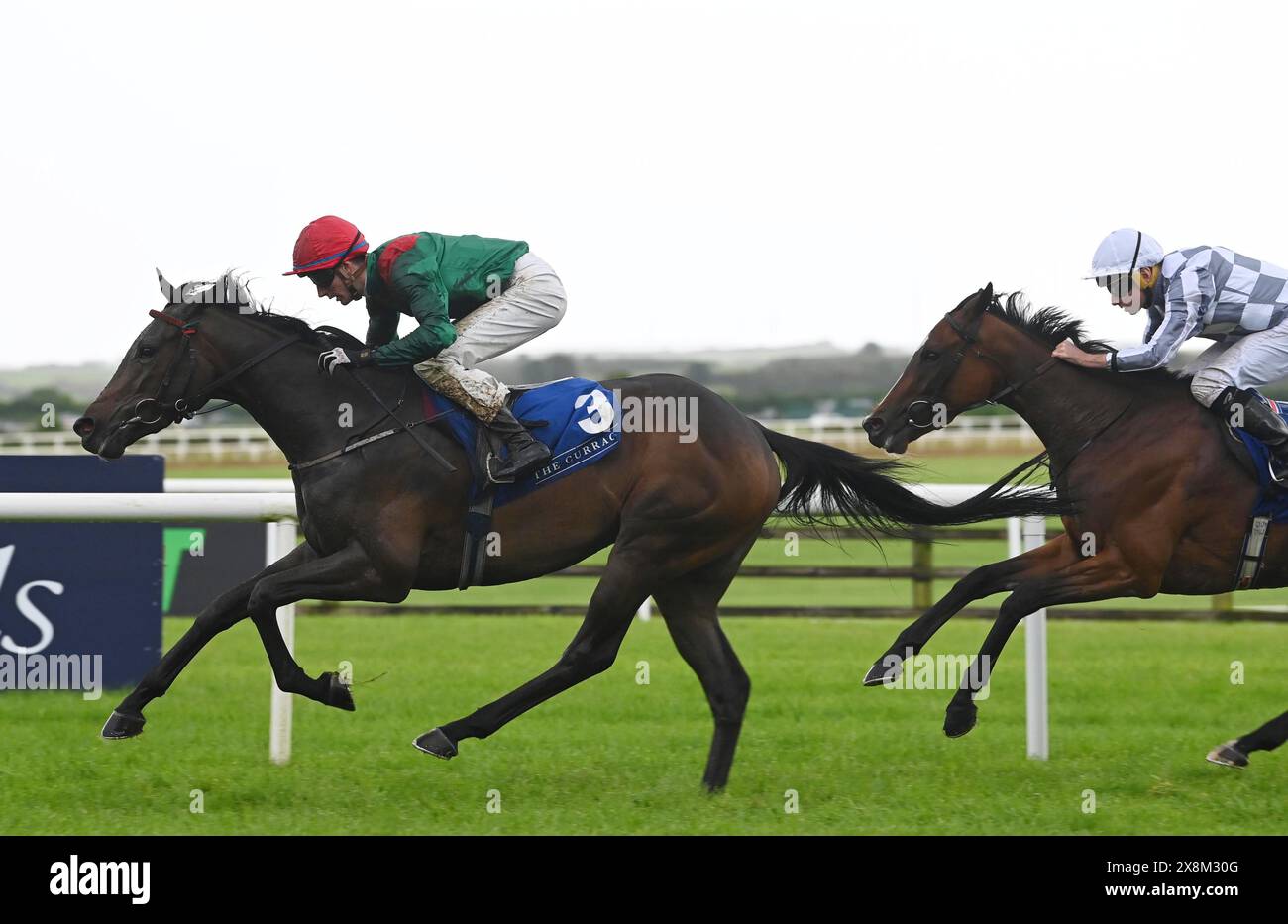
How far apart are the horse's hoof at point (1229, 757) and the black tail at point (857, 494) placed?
3.47 feet

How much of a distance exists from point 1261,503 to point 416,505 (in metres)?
2.86

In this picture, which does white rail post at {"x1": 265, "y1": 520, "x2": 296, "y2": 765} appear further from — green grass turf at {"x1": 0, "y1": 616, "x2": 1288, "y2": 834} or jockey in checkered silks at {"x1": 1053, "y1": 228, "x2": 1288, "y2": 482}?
jockey in checkered silks at {"x1": 1053, "y1": 228, "x2": 1288, "y2": 482}

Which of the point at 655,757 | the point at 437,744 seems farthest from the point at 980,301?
the point at 437,744

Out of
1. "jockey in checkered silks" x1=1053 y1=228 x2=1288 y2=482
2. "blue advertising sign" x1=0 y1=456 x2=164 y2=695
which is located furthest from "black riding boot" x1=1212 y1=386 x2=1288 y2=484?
"blue advertising sign" x1=0 y1=456 x2=164 y2=695

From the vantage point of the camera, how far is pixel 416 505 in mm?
5137

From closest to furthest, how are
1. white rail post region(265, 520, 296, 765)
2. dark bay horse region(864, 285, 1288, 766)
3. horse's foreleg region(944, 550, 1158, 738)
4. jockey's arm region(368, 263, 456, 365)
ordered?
jockey's arm region(368, 263, 456, 365)
horse's foreleg region(944, 550, 1158, 738)
dark bay horse region(864, 285, 1288, 766)
white rail post region(265, 520, 296, 765)

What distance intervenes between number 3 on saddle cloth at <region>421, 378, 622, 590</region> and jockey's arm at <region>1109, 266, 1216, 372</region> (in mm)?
1901

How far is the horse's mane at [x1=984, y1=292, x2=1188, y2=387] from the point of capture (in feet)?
19.2

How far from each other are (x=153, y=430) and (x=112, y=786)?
1193mm

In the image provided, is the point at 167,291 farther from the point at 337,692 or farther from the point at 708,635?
→ the point at 708,635

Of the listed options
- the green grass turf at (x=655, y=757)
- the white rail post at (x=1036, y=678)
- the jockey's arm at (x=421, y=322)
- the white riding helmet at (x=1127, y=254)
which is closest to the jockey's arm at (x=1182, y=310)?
the white riding helmet at (x=1127, y=254)
